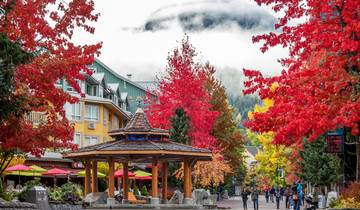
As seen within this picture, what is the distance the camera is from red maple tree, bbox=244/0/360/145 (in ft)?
62.5

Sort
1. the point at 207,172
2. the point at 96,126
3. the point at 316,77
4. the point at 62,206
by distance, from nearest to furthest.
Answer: the point at 316,77 < the point at 62,206 < the point at 207,172 < the point at 96,126

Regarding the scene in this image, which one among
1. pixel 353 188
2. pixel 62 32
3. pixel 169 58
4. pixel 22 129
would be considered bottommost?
pixel 353 188

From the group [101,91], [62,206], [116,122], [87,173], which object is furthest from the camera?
[116,122]

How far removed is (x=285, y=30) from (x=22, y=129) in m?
8.62

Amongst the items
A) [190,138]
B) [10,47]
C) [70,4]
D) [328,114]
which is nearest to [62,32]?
[70,4]

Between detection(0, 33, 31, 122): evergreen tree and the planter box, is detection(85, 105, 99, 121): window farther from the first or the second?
detection(0, 33, 31, 122): evergreen tree

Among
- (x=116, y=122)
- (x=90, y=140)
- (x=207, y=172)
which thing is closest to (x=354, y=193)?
(x=207, y=172)

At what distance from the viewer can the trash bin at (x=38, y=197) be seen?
22.8 m

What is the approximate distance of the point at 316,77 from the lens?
19.8 metres

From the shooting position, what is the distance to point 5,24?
1912 centimetres

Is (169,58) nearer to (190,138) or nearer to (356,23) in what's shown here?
(190,138)

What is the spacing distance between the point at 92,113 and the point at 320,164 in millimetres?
31155

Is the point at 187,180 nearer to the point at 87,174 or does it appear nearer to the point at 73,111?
the point at 87,174

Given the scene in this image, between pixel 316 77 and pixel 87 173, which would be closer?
pixel 316 77
